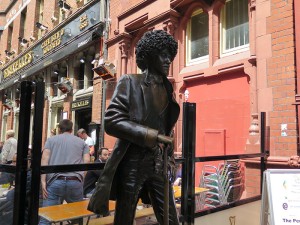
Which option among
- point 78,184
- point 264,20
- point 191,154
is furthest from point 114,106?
point 264,20

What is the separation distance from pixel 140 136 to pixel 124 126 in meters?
0.12

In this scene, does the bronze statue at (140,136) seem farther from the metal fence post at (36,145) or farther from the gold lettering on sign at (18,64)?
the gold lettering on sign at (18,64)

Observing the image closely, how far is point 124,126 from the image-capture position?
1.95 m

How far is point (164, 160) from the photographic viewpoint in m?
2.05

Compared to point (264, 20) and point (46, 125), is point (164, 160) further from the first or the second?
point (46, 125)

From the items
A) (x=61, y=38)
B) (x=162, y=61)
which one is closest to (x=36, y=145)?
(x=162, y=61)

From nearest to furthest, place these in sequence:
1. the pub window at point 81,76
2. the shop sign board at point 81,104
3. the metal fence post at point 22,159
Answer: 1. the metal fence post at point 22,159
2. the shop sign board at point 81,104
3. the pub window at point 81,76

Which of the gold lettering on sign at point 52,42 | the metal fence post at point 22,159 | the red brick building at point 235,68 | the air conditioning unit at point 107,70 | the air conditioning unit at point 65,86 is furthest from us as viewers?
the gold lettering on sign at point 52,42

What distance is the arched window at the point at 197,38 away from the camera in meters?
6.93

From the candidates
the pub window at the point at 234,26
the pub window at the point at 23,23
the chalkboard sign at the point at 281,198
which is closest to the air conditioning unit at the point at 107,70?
the pub window at the point at 234,26

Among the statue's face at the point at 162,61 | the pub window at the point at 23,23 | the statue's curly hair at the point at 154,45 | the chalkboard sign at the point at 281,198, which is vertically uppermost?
the pub window at the point at 23,23

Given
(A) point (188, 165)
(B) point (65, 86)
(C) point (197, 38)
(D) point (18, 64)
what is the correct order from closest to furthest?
1. (A) point (188, 165)
2. (C) point (197, 38)
3. (B) point (65, 86)
4. (D) point (18, 64)

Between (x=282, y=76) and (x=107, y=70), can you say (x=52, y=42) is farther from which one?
(x=282, y=76)

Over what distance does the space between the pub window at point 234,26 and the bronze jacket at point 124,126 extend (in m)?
4.43
